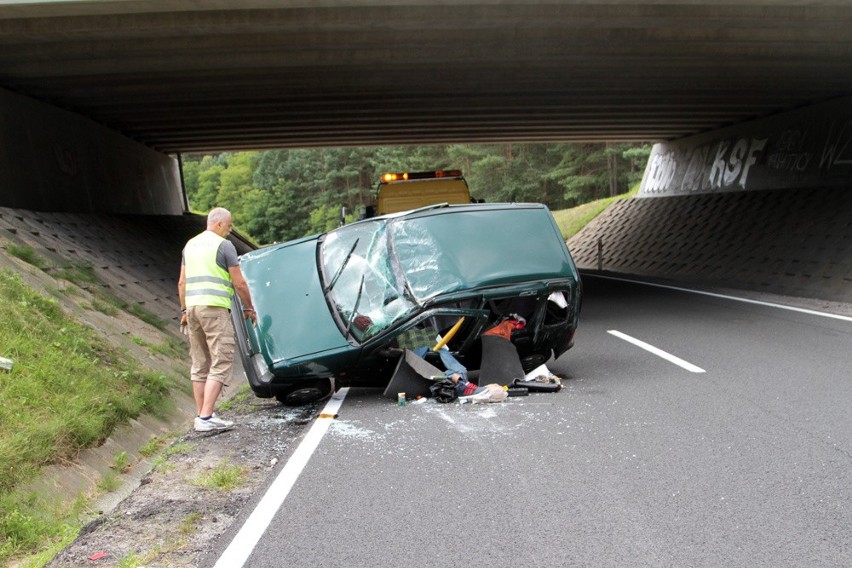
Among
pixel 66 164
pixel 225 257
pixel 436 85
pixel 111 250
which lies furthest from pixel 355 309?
pixel 66 164

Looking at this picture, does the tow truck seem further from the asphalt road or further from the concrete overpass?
the asphalt road

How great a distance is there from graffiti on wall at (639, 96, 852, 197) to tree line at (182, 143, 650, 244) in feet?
67.8

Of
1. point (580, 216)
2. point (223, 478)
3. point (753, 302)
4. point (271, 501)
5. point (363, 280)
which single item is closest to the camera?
point (271, 501)

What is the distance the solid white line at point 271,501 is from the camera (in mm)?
3793

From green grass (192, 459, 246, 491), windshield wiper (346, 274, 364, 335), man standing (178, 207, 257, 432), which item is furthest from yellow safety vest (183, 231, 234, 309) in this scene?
green grass (192, 459, 246, 491)

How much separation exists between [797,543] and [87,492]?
15.7 feet

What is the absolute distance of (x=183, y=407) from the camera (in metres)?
8.84

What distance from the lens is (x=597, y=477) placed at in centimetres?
471

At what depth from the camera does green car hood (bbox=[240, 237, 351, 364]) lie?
7.12m

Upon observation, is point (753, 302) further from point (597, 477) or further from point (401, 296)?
point (597, 477)

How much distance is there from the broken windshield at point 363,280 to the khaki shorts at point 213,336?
1.10 m

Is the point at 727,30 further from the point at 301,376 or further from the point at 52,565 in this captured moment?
the point at 52,565

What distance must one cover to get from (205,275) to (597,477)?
368 cm

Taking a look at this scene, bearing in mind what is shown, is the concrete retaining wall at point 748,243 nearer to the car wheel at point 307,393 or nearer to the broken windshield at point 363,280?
the broken windshield at point 363,280
